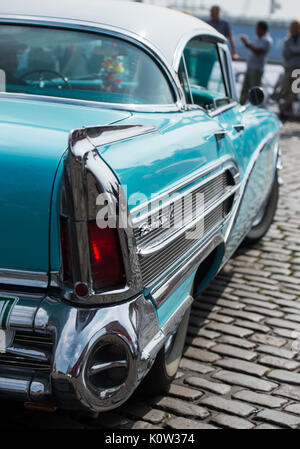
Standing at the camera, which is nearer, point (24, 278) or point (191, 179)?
point (24, 278)

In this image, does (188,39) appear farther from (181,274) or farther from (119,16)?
(181,274)

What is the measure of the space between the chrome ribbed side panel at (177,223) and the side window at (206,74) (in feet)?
2.78

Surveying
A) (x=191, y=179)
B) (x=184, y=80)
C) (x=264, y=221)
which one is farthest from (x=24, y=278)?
(x=264, y=221)

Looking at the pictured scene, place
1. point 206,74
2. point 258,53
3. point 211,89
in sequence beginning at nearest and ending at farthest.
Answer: point 211,89 < point 206,74 < point 258,53

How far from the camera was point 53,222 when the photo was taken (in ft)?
6.66

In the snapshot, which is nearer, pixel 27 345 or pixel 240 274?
pixel 27 345

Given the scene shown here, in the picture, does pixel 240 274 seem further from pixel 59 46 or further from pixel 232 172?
pixel 59 46

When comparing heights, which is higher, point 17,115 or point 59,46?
point 59,46

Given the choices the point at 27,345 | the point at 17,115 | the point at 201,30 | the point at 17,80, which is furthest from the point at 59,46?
the point at 27,345

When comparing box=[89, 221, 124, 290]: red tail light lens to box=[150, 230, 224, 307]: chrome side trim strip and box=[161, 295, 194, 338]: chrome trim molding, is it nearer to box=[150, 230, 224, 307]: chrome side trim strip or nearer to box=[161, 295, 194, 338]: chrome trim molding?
box=[150, 230, 224, 307]: chrome side trim strip

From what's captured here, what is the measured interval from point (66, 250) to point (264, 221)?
3.57 metres

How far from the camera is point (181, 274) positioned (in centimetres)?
263

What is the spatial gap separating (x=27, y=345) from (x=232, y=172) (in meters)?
1.81

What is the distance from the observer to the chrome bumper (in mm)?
1972
